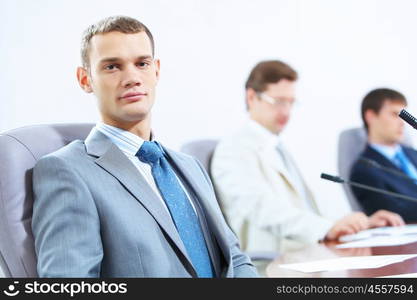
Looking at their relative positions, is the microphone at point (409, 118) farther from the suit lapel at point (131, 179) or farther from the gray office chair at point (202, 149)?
the gray office chair at point (202, 149)

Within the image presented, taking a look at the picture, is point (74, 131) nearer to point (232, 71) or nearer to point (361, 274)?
point (361, 274)

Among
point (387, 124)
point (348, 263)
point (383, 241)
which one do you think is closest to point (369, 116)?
Answer: point (387, 124)

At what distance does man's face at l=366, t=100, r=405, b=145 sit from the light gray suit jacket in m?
2.06

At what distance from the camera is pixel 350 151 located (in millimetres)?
3035

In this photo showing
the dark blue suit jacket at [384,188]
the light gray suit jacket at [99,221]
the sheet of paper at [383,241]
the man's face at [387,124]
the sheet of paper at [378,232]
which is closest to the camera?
the light gray suit jacket at [99,221]

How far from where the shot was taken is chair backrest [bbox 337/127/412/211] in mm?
2969

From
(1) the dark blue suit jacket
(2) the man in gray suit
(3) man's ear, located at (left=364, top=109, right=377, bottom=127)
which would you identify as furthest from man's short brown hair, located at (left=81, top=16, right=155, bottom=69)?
(3) man's ear, located at (left=364, top=109, right=377, bottom=127)

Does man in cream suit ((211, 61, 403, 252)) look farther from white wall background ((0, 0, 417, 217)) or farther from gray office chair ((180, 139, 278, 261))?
white wall background ((0, 0, 417, 217))

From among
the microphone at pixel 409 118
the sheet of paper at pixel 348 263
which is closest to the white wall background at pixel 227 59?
the sheet of paper at pixel 348 263

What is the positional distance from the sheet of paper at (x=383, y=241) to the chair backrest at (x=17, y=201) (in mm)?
912

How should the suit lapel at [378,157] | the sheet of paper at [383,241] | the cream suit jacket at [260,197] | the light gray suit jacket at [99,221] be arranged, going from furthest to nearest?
the suit lapel at [378,157] → the cream suit jacket at [260,197] → the sheet of paper at [383,241] → the light gray suit jacket at [99,221]

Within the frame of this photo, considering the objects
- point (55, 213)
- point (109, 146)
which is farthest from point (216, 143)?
point (55, 213)

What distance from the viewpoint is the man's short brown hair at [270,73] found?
291cm

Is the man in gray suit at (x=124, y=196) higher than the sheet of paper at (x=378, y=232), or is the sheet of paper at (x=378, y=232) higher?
the man in gray suit at (x=124, y=196)
